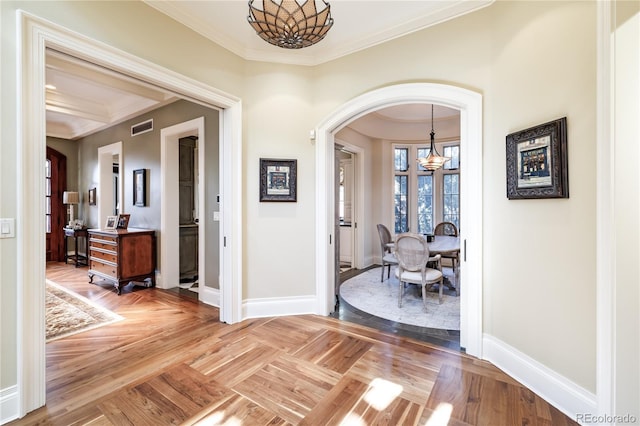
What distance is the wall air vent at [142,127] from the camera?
461 cm

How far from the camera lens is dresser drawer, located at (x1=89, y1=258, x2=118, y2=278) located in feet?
13.9

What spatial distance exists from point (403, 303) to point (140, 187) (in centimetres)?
465

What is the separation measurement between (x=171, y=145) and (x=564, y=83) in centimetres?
472

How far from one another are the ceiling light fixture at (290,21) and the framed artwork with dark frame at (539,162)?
5.34 feet

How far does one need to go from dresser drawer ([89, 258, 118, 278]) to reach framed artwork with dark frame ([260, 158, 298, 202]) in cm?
285

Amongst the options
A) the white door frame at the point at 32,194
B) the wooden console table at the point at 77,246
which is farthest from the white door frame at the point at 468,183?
the wooden console table at the point at 77,246

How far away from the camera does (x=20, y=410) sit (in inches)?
66.3

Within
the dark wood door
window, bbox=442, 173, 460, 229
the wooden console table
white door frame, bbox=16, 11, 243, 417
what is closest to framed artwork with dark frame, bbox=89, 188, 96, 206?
the wooden console table

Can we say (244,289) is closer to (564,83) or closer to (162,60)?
(162,60)

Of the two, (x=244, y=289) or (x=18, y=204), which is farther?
(x=244, y=289)

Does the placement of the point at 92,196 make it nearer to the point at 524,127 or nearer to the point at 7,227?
the point at 7,227

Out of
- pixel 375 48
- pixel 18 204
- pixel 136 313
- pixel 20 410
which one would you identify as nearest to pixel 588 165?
pixel 375 48

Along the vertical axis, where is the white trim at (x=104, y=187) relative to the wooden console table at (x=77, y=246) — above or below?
above

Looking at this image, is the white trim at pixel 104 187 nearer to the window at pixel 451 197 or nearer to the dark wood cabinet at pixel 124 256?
the dark wood cabinet at pixel 124 256
